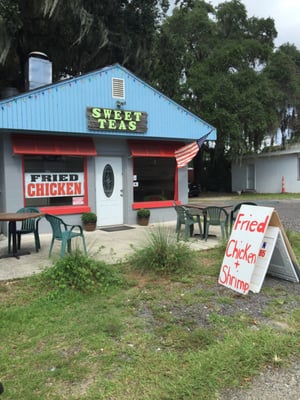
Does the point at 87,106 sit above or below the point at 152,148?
above

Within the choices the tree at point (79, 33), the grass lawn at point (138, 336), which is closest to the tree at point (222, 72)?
the tree at point (79, 33)

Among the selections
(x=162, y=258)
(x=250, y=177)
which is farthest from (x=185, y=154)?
(x=250, y=177)

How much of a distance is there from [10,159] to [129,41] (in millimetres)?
9400

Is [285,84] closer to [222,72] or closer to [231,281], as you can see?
[222,72]

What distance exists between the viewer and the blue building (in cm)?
866

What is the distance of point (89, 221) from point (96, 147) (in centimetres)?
213

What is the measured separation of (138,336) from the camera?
338 cm

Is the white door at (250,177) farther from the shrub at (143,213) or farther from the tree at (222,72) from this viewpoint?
the shrub at (143,213)

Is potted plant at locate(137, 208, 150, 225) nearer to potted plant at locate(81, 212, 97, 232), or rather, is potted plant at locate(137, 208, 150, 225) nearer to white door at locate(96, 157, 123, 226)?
white door at locate(96, 157, 123, 226)

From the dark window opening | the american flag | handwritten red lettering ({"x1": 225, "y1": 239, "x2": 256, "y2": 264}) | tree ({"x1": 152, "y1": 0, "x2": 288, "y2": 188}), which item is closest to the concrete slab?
the dark window opening

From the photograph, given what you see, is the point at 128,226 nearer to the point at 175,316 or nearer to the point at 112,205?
the point at 112,205

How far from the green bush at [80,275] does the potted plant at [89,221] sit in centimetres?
458

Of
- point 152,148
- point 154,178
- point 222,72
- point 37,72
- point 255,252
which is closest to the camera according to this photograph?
point 255,252

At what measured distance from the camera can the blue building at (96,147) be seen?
28.4 ft
